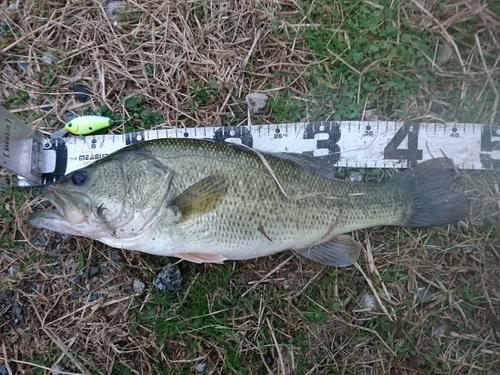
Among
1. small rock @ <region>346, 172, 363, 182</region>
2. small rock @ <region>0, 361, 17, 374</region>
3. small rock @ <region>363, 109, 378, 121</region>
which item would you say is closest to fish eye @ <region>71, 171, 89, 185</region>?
small rock @ <region>0, 361, 17, 374</region>

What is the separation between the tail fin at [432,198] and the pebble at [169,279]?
1757 mm

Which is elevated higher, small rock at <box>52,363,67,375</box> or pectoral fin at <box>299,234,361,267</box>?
pectoral fin at <box>299,234,361,267</box>

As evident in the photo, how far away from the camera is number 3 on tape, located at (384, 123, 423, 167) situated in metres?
3.33

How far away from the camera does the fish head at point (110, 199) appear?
109 inches

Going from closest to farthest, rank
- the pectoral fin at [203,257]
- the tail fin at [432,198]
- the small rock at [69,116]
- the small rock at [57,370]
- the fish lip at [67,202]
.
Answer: the fish lip at [67,202] → the pectoral fin at [203,257] → the tail fin at [432,198] → the small rock at [57,370] → the small rock at [69,116]

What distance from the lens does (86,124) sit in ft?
11.1

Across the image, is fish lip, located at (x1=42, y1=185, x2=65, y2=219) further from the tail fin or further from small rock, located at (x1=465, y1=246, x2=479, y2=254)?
small rock, located at (x1=465, y1=246, x2=479, y2=254)

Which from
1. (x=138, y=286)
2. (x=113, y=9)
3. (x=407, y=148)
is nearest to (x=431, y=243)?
(x=407, y=148)

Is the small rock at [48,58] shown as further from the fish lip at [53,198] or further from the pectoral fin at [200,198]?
the pectoral fin at [200,198]

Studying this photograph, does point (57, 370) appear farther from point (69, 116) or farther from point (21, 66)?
point (21, 66)

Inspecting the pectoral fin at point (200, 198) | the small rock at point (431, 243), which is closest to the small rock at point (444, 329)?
the small rock at point (431, 243)

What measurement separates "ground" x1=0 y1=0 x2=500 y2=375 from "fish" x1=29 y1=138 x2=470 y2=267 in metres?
0.37

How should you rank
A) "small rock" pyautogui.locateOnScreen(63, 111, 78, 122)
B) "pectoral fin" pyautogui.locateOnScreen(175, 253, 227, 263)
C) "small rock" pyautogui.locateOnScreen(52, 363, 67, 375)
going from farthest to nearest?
"small rock" pyautogui.locateOnScreen(63, 111, 78, 122) < "small rock" pyautogui.locateOnScreen(52, 363, 67, 375) < "pectoral fin" pyautogui.locateOnScreen(175, 253, 227, 263)

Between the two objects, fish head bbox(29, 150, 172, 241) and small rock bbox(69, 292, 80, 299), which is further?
small rock bbox(69, 292, 80, 299)
